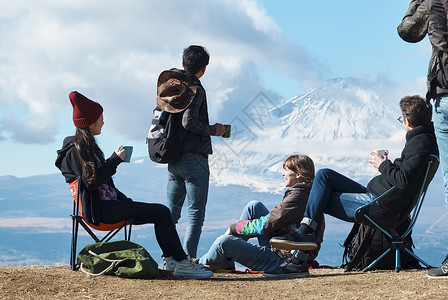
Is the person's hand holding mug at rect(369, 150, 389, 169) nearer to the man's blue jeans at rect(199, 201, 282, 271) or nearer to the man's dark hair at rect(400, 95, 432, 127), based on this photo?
the man's dark hair at rect(400, 95, 432, 127)

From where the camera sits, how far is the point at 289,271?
6242 millimetres

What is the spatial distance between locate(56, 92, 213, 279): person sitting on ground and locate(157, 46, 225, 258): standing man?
0.50m

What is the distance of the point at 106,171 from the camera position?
5.94m

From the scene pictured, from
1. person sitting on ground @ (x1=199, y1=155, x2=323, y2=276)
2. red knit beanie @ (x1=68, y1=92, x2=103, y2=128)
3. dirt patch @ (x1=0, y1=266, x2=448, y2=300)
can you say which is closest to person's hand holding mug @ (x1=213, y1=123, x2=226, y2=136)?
person sitting on ground @ (x1=199, y1=155, x2=323, y2=276)

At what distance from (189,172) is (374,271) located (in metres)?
2.22

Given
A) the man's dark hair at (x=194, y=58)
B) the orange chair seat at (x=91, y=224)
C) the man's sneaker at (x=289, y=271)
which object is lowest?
the man's sneaker at (x=289, y=271)

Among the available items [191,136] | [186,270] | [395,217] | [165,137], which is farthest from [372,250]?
[165,137]

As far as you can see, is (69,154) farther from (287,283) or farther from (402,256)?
(402,256)

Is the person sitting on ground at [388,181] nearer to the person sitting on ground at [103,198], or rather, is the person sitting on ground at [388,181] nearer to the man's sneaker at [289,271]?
the man's sneaker at [289,271]

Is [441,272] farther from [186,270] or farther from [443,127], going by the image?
[186,270]

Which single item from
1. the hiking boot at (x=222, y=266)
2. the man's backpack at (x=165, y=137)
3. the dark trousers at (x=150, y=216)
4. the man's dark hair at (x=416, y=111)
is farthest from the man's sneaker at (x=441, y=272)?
the man's backpack at (x=165, y=137)

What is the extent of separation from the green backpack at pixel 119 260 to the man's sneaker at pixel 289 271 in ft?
3.94

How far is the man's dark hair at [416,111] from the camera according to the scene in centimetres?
619

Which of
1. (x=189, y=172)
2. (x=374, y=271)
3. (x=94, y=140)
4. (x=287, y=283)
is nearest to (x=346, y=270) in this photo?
(x=374, y=271)
